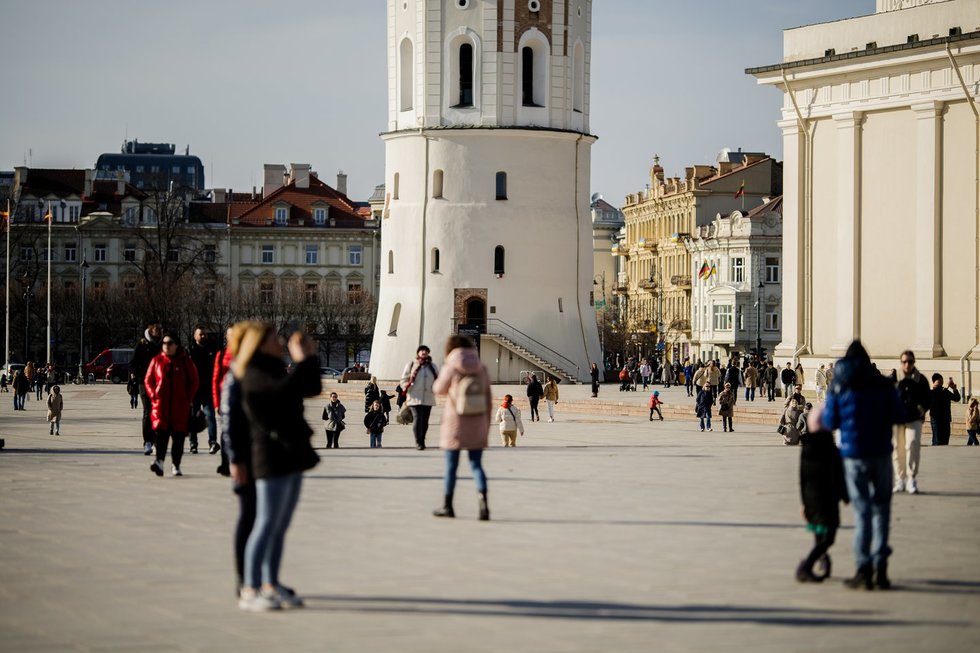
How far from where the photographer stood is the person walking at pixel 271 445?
33.3 feet

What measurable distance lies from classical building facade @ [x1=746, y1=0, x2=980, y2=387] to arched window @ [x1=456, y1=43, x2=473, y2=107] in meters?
18.2

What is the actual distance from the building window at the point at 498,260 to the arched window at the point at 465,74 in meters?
5.80

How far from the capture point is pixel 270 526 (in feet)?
33.2

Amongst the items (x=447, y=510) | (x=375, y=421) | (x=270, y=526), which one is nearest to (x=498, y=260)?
(x=375, y=421)

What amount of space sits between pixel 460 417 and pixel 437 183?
54180 millimetres

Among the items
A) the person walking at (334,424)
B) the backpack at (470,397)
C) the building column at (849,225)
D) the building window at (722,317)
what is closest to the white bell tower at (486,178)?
the building column at (849,225)

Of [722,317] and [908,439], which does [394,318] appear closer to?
[722,317]

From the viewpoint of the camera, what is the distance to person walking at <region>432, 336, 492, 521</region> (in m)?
14.6

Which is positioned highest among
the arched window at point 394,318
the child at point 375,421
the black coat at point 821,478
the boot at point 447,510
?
the arched window at point 394,318

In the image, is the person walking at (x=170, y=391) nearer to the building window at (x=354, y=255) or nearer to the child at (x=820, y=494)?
the child at (x=820, y=494)

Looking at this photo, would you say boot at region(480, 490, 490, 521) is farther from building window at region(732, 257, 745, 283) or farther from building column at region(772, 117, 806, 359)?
building window at region(732, 257, 745, 283)

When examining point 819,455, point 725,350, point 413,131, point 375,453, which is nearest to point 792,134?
point 413,131

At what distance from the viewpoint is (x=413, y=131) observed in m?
68.2

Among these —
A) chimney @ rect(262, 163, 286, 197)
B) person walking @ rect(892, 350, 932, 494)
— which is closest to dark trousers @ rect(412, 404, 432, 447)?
person walking @ rect(892, 350, 932, 494)
